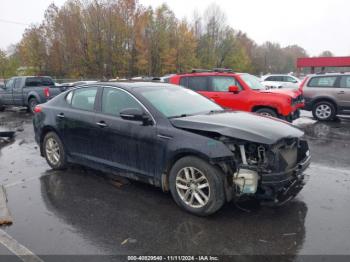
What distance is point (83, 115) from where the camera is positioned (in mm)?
5391

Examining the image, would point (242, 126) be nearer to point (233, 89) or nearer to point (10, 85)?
point (233, 89)

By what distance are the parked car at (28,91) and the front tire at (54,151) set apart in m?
9.40

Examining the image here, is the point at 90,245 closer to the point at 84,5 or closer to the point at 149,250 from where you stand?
the point at 149,250

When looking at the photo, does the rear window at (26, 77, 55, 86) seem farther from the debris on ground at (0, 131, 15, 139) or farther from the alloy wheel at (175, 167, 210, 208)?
the alloy wheel at (175, 167, 210, 208)

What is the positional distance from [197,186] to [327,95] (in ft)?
31.0

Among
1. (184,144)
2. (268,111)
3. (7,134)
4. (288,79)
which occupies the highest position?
(288,79)

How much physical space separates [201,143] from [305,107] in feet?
31.1

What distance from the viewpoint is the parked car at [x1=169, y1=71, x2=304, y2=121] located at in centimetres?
919

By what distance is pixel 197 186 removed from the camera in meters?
4.03

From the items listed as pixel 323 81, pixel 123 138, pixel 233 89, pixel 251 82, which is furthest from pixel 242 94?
pixel 123 138

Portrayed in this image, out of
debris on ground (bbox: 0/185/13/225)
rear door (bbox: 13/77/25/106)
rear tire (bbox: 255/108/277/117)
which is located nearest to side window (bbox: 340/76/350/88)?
rear tire (bbox: 255/108/277/117)

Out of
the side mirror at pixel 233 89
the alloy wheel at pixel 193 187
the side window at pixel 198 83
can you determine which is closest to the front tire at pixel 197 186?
the alloy wheel at pixel 193 187

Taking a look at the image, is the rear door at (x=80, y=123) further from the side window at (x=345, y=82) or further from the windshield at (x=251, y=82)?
the side window at (x=345, y=82)

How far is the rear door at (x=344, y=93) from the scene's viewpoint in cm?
1138
